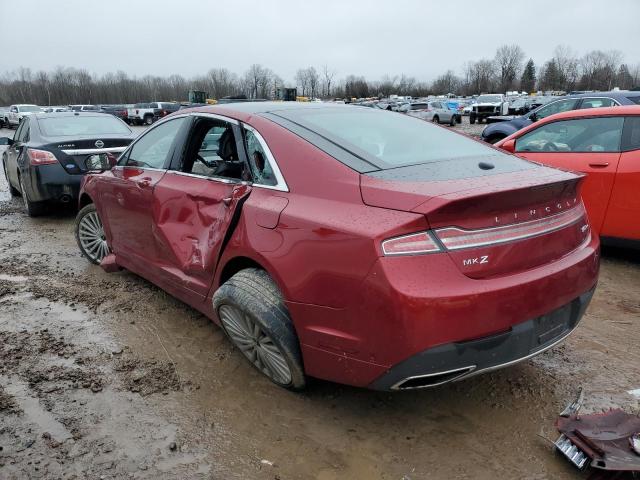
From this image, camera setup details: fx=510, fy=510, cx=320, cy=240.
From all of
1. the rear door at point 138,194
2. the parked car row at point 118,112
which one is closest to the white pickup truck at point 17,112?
the parked car row at point 118,112

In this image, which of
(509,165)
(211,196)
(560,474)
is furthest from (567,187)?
(211,196)

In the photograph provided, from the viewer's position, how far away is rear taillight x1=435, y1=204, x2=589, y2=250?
2.06 meters

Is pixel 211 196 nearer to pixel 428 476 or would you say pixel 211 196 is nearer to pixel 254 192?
pixel 254 192

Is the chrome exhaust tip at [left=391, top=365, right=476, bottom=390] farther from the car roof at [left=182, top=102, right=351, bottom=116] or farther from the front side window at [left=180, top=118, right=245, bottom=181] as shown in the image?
the car roof at [left=182, top=102, right=351, bottom=116]

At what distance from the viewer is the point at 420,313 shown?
6.48 feet

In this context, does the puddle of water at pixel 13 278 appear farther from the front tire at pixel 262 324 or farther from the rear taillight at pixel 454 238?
the rear taillight at pixel 454 238

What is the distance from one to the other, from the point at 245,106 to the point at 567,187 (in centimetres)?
196

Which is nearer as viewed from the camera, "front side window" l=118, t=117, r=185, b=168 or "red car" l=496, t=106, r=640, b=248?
"front side window" l=118, t=117, r=185, b=168

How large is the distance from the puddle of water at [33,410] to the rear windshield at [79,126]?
5.20 meters

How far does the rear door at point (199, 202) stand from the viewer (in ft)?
9.54

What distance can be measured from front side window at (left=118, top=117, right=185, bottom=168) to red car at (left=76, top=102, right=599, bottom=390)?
1.36ft

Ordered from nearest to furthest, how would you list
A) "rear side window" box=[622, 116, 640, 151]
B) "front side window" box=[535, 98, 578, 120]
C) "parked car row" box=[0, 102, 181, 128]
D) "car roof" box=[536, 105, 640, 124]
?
"rear side window" box=[622, 116, 640, 151]
"car roof" box=[536, 105, 640, 124]
"front side window" box=[535, 98, 578, 120]
"parked car row" box=[0, 102, 181, 128]

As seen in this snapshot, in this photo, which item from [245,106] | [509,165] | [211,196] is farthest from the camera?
[245,106]

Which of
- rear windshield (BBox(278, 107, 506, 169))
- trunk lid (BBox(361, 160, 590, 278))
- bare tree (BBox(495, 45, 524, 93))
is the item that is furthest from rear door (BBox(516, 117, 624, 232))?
bare tree (BBox(495, 45, 524, 93))
